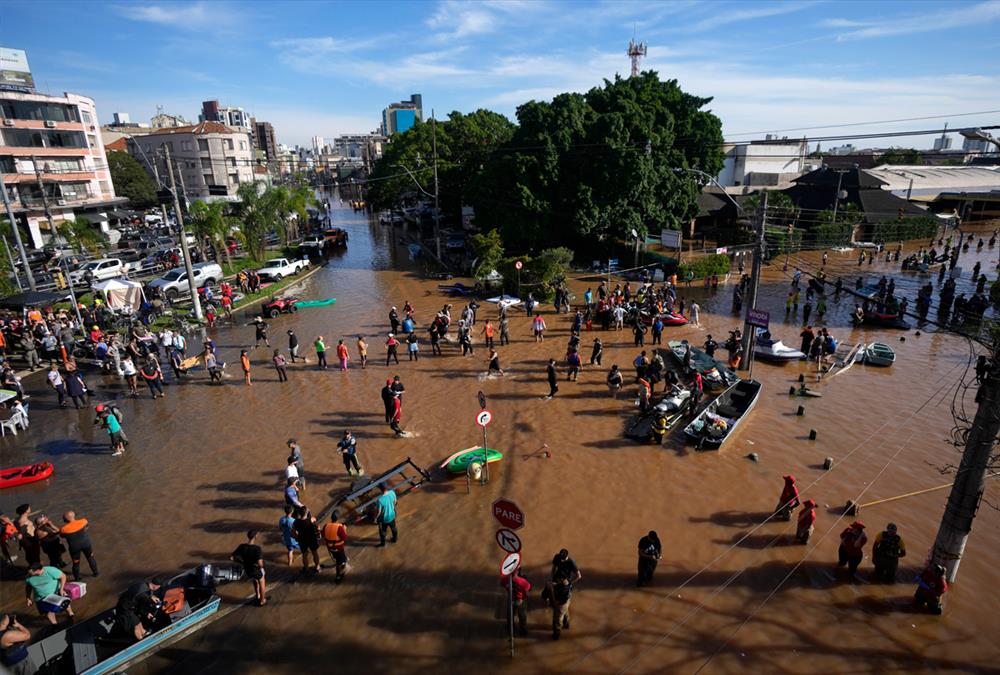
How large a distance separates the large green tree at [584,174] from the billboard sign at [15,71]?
45.0m

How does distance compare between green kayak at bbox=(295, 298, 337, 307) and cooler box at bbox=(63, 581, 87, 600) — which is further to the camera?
green kayak at bbox=(295, 298, 337, 307)

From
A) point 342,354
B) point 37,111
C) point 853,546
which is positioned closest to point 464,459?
point 853,546

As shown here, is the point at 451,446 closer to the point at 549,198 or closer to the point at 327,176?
the point at 549,198

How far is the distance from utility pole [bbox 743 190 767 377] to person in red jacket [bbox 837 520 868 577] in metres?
9.54

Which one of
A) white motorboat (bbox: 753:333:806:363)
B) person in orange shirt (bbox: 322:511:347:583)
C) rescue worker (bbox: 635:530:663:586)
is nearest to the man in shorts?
person in orange shirt (bbox: 322:511:347:583)

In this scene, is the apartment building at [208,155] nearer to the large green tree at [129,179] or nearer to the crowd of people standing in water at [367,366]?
the large green tree at [129,179]

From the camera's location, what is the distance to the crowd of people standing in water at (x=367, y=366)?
977 centimetres

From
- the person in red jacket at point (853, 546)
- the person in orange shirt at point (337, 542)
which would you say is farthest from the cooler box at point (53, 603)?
the person in red jacket at point (853, 546)

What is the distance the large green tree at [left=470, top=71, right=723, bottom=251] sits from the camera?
35750mm

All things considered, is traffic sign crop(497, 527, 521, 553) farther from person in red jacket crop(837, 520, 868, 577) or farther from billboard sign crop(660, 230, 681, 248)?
billboard sign crop(660, 230, 681, 248)

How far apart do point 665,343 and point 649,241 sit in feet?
69.5

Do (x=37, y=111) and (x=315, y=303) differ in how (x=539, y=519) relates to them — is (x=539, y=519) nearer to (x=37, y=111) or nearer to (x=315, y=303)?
(x=315, y=303)

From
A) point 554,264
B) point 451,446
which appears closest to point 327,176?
point 554,264

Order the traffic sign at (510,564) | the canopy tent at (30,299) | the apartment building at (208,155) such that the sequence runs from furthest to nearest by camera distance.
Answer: the apartment building at (208,155) < the canopy tent at (30,299) < the traffic sign at (510,564)
